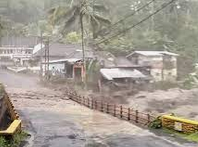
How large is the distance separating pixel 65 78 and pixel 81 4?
18.2 metres

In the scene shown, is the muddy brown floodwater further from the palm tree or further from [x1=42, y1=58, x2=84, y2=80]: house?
[x1=42, y1=58, x2=84, y2=80]: house

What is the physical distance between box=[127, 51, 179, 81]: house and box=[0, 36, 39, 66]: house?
1271 inches

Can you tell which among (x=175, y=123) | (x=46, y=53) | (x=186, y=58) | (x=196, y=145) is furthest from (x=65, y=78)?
(x=196, y=145)

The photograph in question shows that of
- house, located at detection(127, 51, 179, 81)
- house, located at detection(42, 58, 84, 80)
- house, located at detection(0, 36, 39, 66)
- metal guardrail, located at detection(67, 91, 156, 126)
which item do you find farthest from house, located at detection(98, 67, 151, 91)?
house, located at detection(0, 36, 39, 66)

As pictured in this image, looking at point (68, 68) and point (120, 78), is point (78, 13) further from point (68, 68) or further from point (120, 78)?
point (68, 68)

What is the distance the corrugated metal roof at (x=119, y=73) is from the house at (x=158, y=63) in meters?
4.49

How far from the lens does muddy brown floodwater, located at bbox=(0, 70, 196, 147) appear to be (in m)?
19.8

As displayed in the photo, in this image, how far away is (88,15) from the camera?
4884cm

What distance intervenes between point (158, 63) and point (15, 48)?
39399 mm

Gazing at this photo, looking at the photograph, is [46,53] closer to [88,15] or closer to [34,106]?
[88,15]

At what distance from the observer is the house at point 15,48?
91688mm

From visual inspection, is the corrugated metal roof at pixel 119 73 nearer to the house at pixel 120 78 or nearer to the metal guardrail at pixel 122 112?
the house at pixel 120 78

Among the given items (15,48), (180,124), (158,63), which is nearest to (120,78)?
(158,63)

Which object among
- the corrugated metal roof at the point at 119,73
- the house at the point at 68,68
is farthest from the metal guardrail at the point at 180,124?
the house at the point at 68,68
